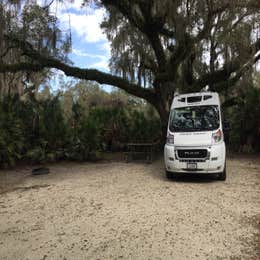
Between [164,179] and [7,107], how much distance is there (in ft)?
18.5

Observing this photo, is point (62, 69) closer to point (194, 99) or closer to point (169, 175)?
point (194, 99)

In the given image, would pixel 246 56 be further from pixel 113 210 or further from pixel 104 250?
pixel 104 250

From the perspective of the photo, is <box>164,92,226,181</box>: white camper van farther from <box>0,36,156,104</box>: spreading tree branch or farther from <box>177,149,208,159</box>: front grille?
<box>0,36,156,104</box>: spreading tree branch

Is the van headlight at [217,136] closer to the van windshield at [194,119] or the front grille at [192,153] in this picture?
the van windshield at [194,119]

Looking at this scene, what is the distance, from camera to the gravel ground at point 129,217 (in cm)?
356

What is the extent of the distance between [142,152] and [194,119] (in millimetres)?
3699

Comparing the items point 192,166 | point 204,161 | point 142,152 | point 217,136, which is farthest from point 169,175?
point 142,152

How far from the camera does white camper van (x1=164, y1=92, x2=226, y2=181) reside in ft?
22.1

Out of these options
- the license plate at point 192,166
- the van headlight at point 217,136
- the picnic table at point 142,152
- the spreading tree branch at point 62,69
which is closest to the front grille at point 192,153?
the license plate at point 192,166

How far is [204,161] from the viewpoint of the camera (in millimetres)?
6727

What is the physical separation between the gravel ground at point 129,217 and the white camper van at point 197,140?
428 millimetres

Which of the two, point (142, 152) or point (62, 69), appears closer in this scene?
point (62, 69)

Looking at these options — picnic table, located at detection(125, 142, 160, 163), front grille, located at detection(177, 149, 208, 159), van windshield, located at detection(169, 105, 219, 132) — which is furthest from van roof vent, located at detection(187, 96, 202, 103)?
picnic table, located at detection(125, 142, 160, 163)

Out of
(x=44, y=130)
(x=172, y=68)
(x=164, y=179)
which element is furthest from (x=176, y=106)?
(x=44, y=130)
